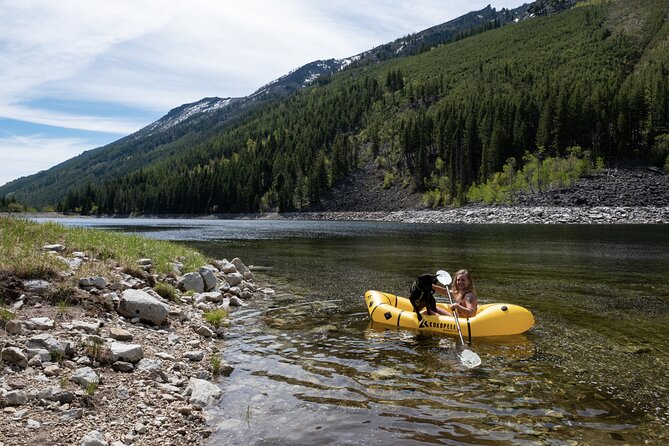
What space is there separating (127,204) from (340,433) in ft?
645

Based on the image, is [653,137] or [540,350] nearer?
[540,350]

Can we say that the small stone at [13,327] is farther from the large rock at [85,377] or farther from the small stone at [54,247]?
the small stone at [54,247]

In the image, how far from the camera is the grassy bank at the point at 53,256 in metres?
10.0

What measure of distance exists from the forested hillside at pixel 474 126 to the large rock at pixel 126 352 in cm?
10382

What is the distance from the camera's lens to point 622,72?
470 ft

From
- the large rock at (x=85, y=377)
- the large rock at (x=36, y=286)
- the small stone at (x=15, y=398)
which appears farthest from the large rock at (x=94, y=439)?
the large rock at (x=36, y=286)

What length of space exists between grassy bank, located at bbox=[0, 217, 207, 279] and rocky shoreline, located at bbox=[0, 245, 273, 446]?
0.53 metres

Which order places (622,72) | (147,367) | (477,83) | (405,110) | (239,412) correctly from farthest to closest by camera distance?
1. (405,110)
2. (477,83)
3. (622,72)
4. (147,367)
5. (239,412)

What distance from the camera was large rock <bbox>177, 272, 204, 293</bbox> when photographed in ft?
49.1

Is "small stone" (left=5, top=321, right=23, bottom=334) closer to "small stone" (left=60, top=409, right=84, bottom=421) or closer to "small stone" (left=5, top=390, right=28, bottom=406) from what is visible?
"small stone" (left=5, top=390, right=28, bottom=406)

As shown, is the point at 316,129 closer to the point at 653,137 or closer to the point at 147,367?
the point at 653,137

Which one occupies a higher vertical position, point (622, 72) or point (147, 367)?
point (622, 72)

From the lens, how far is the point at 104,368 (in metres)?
7.42

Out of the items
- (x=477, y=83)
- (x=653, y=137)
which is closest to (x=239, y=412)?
(x=653, y=137)
